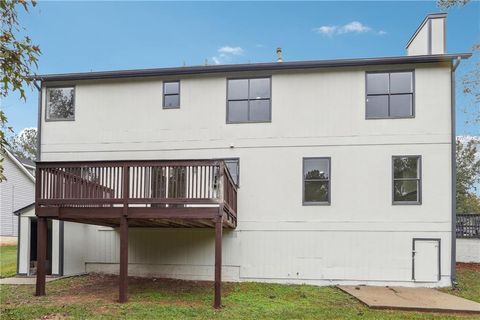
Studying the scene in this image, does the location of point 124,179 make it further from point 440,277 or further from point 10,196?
point 10,196

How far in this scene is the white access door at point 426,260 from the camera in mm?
10750

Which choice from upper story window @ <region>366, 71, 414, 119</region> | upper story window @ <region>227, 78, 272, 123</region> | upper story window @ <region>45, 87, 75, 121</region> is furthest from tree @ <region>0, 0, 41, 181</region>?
upper story window @ <region>366, 71, 414, 119</region>

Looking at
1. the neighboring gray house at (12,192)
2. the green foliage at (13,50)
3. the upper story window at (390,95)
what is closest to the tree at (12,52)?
the green foliage at (13,50)

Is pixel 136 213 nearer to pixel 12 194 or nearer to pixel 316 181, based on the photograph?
pixel 316 181

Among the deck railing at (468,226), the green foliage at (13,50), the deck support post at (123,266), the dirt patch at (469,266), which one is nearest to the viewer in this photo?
the green foliage at (13,50)

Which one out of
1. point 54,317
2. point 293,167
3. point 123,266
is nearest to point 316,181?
point 293,167

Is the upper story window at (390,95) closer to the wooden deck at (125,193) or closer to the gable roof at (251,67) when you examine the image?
the gable roof at (251,67)

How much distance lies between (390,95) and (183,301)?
7809 millimetres

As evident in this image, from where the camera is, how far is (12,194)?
22.9m

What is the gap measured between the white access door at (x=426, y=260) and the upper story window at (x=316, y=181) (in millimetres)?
2724

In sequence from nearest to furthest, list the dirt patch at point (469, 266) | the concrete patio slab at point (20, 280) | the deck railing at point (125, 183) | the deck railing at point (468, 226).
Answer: the deck railing at point (125, 183) < the concrete patio slab at point (20, 280) < the dirt patch at point (469, 266) < the deck railing at point (468, 226)

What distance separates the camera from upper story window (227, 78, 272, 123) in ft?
38.6

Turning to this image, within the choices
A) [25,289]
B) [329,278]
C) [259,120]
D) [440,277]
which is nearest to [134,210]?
[25,289]

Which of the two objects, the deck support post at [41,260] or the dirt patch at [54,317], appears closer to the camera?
the dirt patch at [54,317]
